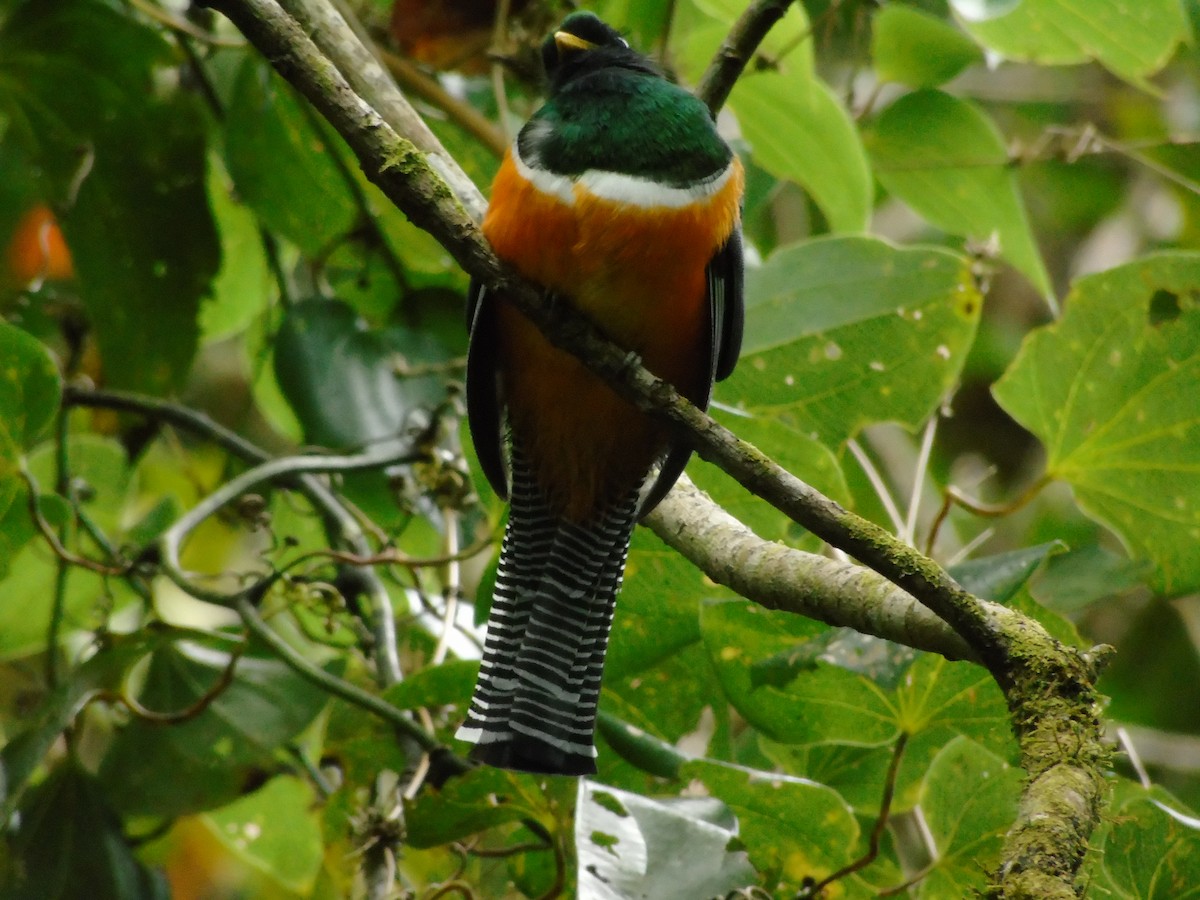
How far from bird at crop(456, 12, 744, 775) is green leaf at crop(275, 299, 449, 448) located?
17.3 inches

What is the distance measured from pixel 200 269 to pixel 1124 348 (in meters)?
Result: 1.74

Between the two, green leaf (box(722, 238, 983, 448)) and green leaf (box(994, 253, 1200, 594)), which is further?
green leaf (box(722, 238, 983, 448))

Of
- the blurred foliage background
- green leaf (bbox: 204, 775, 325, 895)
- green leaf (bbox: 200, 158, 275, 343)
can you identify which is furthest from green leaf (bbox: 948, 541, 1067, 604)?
green leaf (bbox: 200, 158, 275, 343)

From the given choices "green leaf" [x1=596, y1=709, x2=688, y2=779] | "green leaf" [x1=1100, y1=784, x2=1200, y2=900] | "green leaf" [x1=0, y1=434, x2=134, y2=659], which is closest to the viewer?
"green leaf" [x1=1100, y1=784, x2=1200, y2=900]

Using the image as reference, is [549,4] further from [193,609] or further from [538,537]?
[193,609]

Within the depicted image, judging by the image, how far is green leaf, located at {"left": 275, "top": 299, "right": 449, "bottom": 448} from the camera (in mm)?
2553

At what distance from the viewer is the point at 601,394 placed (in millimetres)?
2061

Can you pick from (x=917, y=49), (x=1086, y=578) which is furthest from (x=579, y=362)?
(x=917, y=49)

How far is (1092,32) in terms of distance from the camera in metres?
2.47

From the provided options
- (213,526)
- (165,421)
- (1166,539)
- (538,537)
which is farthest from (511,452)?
(213,526)

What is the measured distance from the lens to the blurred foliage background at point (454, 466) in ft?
6.30

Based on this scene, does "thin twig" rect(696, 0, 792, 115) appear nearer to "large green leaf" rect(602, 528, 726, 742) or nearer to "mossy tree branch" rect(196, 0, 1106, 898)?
"mossy tree branch" rect(196, 0, 1106, 898)

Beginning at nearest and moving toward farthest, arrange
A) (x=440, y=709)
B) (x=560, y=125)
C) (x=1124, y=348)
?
(x=560, y=125)
(x=1124, y=348)
(x=440, y=709)

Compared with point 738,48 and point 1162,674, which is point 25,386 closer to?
point 738,48
